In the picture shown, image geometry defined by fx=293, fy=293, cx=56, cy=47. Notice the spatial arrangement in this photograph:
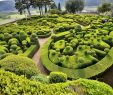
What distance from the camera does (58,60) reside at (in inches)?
1137

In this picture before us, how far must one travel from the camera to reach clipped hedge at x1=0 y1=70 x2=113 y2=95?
39.5 feet

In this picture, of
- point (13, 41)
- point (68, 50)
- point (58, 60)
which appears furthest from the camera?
point (13, 41)

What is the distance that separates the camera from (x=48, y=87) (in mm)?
13555

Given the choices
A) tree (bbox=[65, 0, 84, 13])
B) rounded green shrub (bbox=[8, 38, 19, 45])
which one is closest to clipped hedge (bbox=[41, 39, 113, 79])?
rounded green shrub (bbox=[8, 38, 19, 45])

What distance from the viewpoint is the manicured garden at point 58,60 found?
13.2m

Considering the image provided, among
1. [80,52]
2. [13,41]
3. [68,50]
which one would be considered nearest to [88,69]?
[80,52]

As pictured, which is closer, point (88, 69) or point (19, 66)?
point (19, 66)

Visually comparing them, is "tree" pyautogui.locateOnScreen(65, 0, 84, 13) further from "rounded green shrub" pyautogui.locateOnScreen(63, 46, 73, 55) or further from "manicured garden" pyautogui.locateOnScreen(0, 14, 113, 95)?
"rounded green shrub" pyautogui.locateOnScreen(63, 46, 73, 55)

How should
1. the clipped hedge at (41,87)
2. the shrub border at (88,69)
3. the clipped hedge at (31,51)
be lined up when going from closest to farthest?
1. the clipped hedge at (41,87)
2. the shrub border at (88,69)
3. the clipped hedge at (31,51)

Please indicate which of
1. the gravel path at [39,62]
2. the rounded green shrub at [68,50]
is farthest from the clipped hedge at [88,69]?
the rounded green shrub at [68,50]

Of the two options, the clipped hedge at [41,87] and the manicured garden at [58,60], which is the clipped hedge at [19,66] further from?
the clipped hedge at [41,87]

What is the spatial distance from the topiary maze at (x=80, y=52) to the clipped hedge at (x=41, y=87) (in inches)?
391

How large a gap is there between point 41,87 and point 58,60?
15.7 metres

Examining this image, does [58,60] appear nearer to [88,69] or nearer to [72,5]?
[88,69]
